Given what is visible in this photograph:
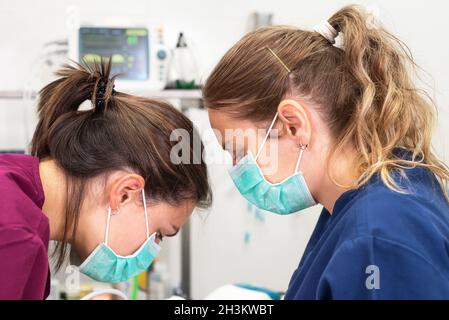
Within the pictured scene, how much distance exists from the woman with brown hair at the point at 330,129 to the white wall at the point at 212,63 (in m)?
1.15

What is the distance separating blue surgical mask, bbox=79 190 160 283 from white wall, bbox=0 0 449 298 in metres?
1.01

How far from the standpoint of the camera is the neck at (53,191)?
1142mm

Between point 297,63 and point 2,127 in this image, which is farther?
point 2,127

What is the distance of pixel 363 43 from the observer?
1.15 m

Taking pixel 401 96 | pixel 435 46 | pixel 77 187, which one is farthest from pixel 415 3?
pixel 77 187

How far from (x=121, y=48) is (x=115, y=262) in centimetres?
125

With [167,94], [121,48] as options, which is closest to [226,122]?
[167,94]

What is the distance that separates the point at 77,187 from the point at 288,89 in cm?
48

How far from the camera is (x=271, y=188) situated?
1225 mm

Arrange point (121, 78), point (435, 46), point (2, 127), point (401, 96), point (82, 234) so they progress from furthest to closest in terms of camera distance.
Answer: point (2, 127), point (121, 78), point (435, 46), point (82, 234), point (401, 96)

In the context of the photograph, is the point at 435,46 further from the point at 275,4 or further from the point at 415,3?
the point at 275,4

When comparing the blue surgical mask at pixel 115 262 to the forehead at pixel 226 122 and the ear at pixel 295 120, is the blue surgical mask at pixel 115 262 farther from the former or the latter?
the ear at pixel 295 120

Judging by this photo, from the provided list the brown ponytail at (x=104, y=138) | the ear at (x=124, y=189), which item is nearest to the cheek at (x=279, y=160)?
the brown ponytail at (x=104, y=138)

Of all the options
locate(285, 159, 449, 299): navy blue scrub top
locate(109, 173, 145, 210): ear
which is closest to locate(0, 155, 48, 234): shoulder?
locate(109, 173, 145, 210): ear
